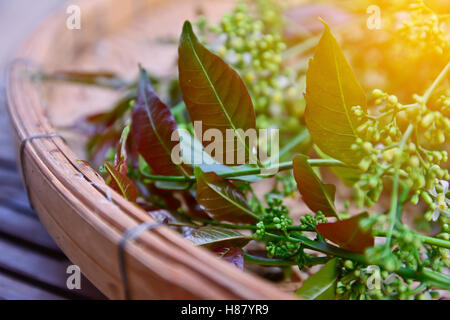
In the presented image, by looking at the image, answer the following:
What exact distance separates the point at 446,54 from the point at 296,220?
0.79 ft

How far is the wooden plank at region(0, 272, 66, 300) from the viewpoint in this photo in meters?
0.41

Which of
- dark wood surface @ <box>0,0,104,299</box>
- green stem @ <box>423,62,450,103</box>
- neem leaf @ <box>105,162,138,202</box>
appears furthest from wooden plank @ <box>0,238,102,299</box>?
green stem @ <box>423,62,450,103</box>

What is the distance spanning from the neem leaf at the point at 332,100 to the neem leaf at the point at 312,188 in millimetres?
26

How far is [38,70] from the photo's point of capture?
0.61m

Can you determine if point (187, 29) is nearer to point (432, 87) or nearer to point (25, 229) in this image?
point (432, 87)

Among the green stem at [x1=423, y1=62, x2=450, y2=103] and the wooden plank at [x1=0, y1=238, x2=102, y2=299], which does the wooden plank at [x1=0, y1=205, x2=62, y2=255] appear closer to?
the wooden plank at [x1=0, y1=238, x2=102, y2=299]

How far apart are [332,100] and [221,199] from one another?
0.39 ft

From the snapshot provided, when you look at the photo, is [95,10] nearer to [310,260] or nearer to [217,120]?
[217,120]

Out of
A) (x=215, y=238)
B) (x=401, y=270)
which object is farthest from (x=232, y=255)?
(x=401, y=270)

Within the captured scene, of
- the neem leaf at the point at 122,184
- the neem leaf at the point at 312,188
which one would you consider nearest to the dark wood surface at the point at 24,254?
the neem leaf at the point at 122,184

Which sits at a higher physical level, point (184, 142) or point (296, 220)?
point (184, 142)

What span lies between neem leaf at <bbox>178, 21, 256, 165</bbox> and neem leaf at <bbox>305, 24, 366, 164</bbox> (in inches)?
2.2

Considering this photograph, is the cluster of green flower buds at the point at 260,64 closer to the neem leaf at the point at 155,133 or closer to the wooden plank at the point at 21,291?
the neem leaf at the point at 155,133
